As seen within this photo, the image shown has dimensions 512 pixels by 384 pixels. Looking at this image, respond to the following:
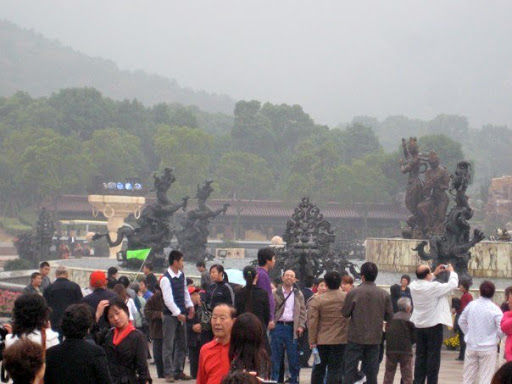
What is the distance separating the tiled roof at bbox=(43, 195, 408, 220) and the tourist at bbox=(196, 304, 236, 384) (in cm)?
6772

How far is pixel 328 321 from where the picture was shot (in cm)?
1112

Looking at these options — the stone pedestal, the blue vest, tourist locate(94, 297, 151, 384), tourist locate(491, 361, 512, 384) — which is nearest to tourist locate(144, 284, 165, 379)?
the blue vest

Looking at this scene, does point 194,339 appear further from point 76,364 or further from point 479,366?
point 76,364

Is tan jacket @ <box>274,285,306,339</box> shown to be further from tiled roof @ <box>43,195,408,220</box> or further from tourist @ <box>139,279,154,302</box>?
tiled roof @ <box>43,195,408,220</box>

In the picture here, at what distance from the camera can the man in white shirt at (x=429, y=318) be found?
37.5 feet

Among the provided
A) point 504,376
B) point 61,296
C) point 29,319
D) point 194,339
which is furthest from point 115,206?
point 504,376

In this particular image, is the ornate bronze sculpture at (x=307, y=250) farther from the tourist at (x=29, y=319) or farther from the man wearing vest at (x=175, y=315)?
the tourist at (x=29, y=319)

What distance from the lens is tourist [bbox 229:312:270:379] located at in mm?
6664

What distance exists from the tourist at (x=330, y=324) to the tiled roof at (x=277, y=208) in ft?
209

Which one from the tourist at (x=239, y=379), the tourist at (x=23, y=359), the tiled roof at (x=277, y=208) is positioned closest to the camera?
the tourist at (x=239, y=379)

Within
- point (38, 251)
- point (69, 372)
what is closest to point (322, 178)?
point (38, 251)

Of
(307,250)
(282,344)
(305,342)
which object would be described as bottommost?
(305,342)

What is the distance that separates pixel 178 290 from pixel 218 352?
575cm

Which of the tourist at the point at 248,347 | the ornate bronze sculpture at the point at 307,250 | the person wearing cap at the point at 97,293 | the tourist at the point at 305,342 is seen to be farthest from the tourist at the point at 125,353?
the ornate bronze sculpture at the point at 307,250
